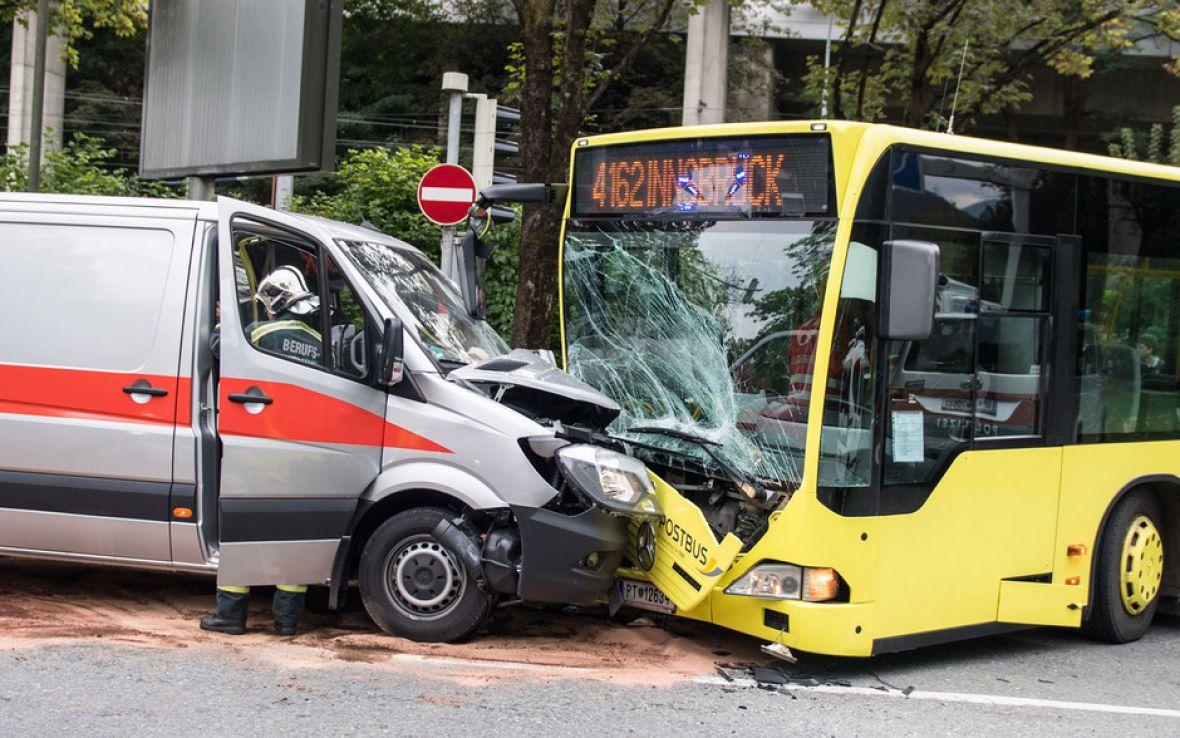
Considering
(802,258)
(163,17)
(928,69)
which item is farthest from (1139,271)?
(928,69)

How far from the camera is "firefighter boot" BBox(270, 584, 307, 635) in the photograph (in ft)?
21.5

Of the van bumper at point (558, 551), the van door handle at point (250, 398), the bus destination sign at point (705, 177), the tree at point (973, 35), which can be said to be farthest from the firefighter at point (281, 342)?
the tree at point (973, 35)

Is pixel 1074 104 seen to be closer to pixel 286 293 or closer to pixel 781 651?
pixel 781 651

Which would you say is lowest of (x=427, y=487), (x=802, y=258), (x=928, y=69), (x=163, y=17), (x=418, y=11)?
(x=427, y=487)

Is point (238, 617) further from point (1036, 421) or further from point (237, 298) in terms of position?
point (1036, 421)

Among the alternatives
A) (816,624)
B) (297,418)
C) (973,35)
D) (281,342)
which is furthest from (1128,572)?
(973,35)

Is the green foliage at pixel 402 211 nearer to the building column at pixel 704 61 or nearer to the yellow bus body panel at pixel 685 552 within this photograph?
the yellow bus body panel at pixel 685 552

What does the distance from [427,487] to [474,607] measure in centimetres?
64

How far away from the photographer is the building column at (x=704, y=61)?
28.9 m

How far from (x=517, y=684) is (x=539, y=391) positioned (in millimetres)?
1429

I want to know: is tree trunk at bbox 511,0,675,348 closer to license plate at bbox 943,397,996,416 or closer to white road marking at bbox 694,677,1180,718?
license plate at bbox 943,397,996,416

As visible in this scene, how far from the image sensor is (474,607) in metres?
6.39

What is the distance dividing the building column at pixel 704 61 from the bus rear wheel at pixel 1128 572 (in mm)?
21903

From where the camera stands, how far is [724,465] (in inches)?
253
